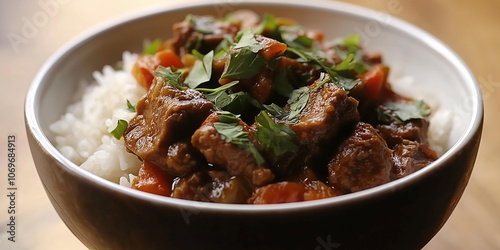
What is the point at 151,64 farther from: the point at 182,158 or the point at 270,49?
the point at 182,158

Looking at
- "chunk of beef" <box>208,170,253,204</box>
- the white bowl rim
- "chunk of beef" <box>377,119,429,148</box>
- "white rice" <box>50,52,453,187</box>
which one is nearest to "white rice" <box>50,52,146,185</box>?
"white rice" <box>50,52,453,187</box>

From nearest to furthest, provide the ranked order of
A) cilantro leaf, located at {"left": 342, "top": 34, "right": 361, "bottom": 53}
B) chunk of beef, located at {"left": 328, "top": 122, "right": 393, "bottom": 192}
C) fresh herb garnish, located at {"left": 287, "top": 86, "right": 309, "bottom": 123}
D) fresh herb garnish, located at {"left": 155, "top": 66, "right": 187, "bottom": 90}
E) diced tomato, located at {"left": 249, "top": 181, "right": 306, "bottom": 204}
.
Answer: diced tomato, located at {"left": 249, "top": 181, "right": 306, "bottom": 204}, chunk of beef, located at {"left": 328, "top": 122, "right": 393, "bottom": 192}, fresh herb garnish, located at {"left": 287, "top": 86, "right": 309, "bottom": 123}, fresh herb garnish, located at {"left": 155, "top": 66, "right": 187, "bottom": 90}, cilantro leaf, located at {"left": 342, "top": 34, "right": 361, "bottom": 53}

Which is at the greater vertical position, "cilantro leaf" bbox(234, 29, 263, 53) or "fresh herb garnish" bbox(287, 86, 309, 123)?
"cilantro leaf" bbox(234, 29, 263, 53)

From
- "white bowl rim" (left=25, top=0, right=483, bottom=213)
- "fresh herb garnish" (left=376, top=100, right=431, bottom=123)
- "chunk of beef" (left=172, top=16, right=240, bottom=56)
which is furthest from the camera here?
"chunk of beef" (left=172, top=16, right=240, bottom=56)

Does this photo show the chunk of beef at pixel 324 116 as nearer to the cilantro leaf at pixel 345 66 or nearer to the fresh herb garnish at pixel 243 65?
the fresh herb garnish at pixel 243 65

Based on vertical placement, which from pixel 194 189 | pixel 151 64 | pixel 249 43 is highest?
pixel 249 43

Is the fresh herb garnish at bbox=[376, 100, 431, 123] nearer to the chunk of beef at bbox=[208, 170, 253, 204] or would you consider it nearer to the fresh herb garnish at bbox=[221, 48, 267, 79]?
the fresh herb garnish at bbox=[221, 48, 267, 79]

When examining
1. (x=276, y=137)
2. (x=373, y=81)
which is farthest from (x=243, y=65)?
(x=373, y=81)
